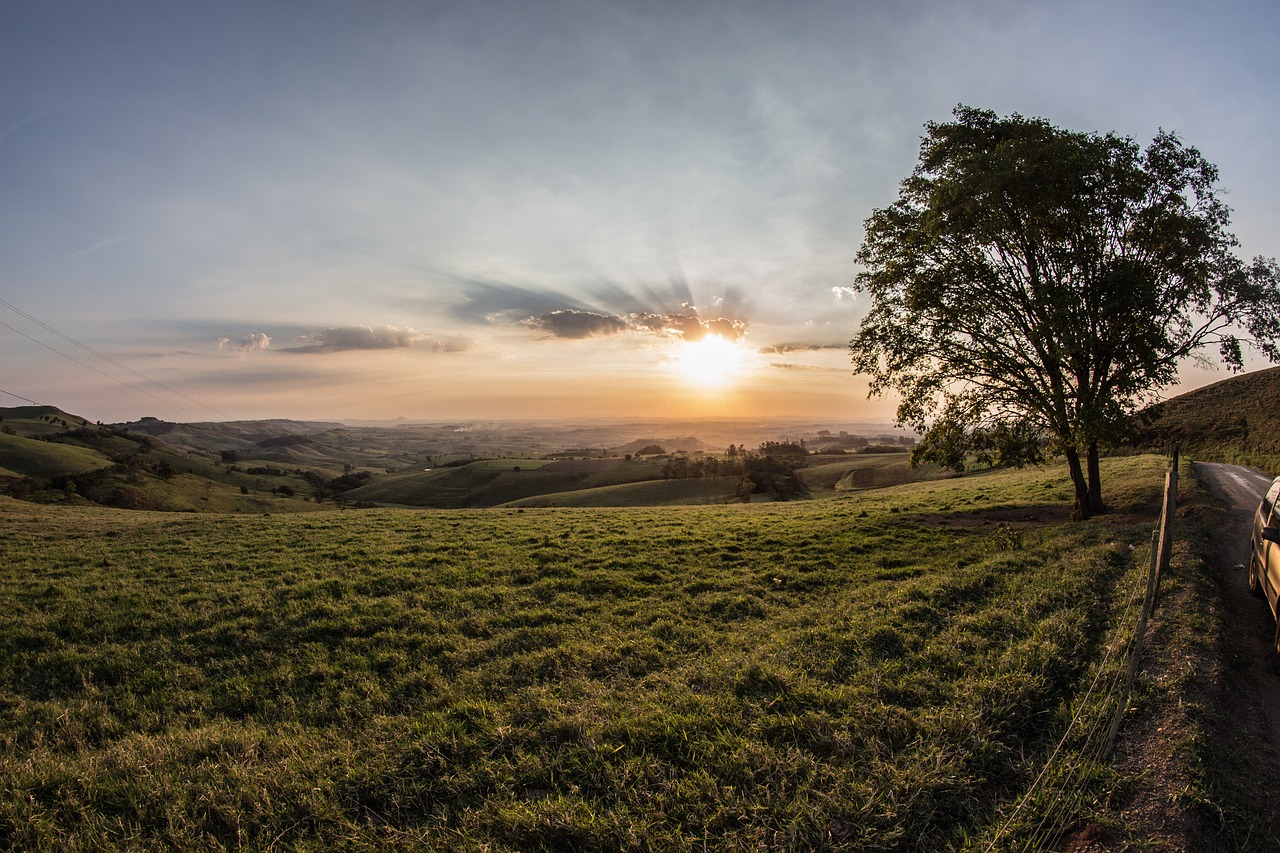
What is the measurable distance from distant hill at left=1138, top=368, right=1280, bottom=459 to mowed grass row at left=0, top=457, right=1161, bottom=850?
2160 inches

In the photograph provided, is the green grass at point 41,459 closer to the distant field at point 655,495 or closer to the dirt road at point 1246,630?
the distant field at point 655,495

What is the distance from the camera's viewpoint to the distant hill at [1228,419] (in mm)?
50750

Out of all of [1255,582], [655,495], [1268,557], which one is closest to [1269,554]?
[1268,557]

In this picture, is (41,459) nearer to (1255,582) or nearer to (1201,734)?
(1201,734)

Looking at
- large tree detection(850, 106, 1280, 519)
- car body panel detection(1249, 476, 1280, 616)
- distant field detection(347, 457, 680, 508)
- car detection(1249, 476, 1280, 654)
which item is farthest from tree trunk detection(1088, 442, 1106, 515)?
distant field detection(347, 457, 680, 508)

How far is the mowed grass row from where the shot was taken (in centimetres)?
512

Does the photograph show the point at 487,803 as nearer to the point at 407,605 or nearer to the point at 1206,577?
the point at 407,605

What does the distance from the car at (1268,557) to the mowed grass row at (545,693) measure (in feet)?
6.46

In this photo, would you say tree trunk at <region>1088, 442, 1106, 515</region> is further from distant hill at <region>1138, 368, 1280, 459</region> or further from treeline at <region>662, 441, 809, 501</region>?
treeline at <region>662, 441, 809, 501</region>

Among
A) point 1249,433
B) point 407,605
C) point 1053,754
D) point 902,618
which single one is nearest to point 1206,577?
point 902,618

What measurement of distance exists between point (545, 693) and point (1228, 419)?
85122mm

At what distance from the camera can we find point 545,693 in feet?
25.8

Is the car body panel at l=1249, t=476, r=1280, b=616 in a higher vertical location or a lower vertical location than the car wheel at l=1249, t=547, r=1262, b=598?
higher

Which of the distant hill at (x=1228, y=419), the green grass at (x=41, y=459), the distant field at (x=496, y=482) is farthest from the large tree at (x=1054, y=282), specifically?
the green grass at (x=41, y=459)
